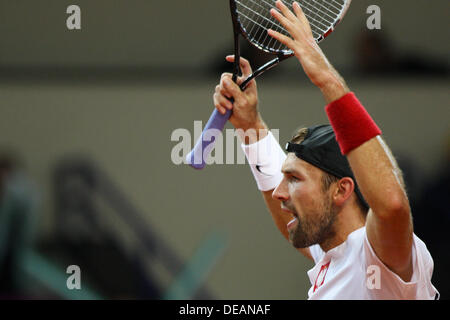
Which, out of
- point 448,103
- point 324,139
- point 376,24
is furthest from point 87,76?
point 324,139

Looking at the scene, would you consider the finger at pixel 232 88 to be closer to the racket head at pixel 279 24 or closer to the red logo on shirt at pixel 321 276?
the racket head at pixel 279 24

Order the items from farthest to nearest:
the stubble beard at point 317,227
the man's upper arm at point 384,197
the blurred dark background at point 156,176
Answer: the blurred dark background at point 156,176
the stubble beard at point 317,227
the man's upper arm at point 384,197

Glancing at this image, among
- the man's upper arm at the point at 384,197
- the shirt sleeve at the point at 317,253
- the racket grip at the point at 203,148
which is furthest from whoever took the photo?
Result: the shirt sleeve at the point at 317,253

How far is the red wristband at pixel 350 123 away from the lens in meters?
2.04

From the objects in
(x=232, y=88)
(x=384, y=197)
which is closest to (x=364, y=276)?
(x=384, y=197)

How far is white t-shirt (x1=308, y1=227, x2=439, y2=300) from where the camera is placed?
2.16 m

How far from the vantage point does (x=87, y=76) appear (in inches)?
227

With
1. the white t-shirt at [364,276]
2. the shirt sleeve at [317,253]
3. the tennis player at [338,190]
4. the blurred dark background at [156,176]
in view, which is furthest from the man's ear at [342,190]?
the blurred dark background at [156,176]

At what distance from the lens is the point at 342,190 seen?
2428 mm

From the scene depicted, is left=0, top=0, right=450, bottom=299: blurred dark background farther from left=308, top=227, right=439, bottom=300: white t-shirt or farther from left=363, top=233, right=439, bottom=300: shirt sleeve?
left=363, top=233, right=439, bottom=300: shirt sleeve

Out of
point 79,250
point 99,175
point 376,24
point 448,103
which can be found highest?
point 376,24

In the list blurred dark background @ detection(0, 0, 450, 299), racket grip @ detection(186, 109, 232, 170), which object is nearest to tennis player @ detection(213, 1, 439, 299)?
racket grip @ detection(186, 109, 232, 170)
